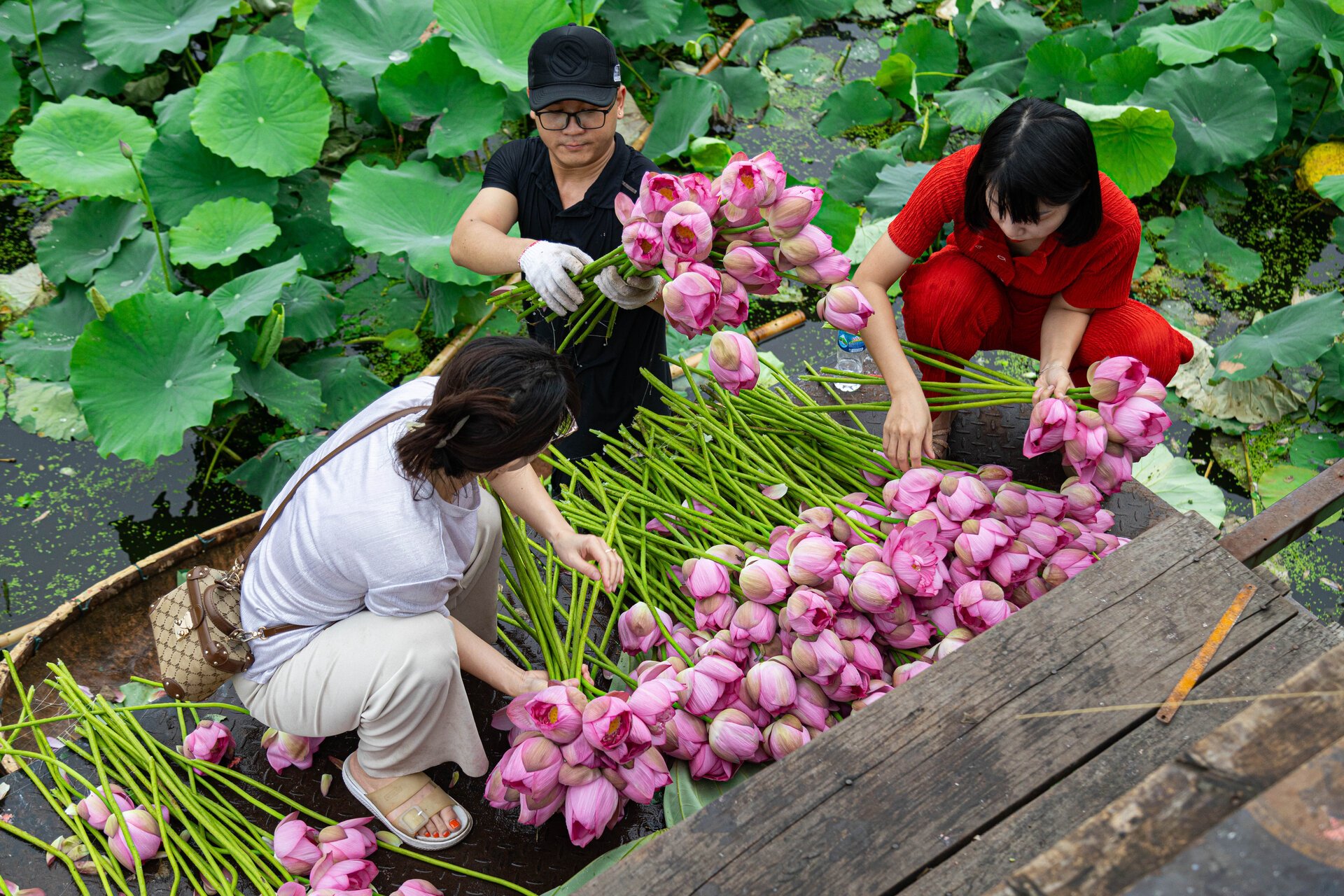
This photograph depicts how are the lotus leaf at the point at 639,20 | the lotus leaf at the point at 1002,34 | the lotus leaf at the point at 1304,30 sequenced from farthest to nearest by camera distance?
the lotus leaf at the point at 1002,34, the lotus leaf at the point at 639,20, the lotus leaf at the point at 1304,30

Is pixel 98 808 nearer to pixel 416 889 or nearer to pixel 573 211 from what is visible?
pixel 416 889

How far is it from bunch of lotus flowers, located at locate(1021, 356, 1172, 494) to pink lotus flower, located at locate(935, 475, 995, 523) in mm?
95

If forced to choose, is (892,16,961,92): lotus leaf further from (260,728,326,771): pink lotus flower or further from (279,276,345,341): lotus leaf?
(260,728,326,771): pink lotus flower

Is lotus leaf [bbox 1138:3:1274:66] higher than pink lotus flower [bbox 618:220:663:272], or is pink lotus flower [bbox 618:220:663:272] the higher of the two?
pink lotus flower [bbox 618:220:663:272]

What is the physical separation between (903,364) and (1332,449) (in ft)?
4.96

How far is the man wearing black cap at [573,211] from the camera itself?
5.31 ft

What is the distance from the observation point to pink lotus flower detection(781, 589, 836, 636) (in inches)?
44.0

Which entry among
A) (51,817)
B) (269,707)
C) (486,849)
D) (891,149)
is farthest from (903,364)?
(891,149)

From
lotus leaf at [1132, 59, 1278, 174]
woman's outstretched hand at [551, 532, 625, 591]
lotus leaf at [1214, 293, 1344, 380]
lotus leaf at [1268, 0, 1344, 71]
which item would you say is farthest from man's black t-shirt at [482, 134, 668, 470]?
lotus leaf at [1268, 0, 1344, 71]

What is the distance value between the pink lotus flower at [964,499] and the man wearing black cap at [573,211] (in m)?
0.51

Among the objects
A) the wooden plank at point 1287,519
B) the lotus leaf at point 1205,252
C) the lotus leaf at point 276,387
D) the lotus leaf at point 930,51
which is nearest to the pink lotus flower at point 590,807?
the wooden plank at point 1287,519

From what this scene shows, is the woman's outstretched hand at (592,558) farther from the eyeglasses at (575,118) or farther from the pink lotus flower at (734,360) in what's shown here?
the eyeglasses at (575,118)

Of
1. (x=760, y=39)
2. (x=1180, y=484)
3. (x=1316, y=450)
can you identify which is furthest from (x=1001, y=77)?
(x=1180, y=484)

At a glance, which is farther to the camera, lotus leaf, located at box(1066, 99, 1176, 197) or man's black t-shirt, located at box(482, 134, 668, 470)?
lotus leaf, located at box(1066, 99, 1176, 197)
